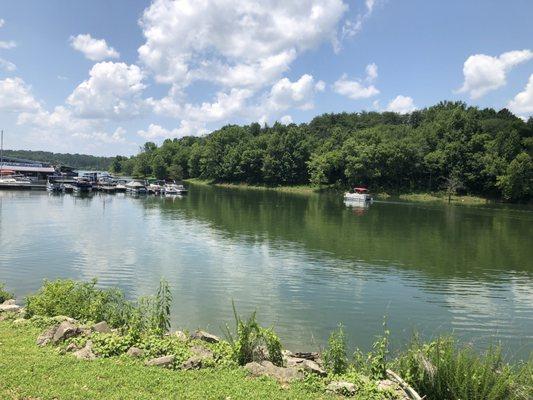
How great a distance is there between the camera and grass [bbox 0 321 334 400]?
8375 mm

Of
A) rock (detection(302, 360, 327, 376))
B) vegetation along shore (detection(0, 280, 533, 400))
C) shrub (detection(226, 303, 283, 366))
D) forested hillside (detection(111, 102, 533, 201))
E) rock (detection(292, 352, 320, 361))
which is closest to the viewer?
vegetation along shore (detection(0, 280, 533, 400))

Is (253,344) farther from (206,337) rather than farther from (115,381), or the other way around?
(115,381)

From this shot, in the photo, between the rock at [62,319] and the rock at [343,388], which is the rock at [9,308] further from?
the rock at [343,388]

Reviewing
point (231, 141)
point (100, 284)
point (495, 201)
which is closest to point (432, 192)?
point (495, 201)

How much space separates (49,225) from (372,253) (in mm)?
28873

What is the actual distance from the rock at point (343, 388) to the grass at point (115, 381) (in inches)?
14.2

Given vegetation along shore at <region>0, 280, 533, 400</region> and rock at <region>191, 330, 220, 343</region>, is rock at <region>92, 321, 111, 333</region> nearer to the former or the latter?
vegetation along shore at <region>0, 280, 533, 400</region>

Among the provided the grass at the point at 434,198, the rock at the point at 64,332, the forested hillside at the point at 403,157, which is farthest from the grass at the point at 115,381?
the forested hillside at the point at 403,157

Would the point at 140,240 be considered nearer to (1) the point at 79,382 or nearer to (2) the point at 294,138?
(1) the point at 79,382

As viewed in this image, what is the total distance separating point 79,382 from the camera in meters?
8.84

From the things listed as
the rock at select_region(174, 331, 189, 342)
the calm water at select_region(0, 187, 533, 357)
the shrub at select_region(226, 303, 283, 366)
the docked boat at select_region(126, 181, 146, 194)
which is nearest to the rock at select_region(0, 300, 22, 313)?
the calm water at select_region(0, 187, 533, 357)

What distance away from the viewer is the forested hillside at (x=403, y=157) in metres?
98.6

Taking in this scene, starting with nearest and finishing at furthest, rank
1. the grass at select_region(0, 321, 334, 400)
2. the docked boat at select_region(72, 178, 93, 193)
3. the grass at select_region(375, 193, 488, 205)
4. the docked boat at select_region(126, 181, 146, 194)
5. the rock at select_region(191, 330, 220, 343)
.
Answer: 1. the grass at select_region(0, 321, 334, 400)
2. the rock at select_region(191, 330, 220, 343)
3. the docked boat at select_region(72, 178, 93, 193)
4. the docked boat at select_region(126, 181, 146, 194)
5. the grass at select_region(375, 193, 488, 205)

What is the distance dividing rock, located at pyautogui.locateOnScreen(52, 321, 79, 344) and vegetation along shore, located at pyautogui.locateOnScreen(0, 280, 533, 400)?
0.02m
